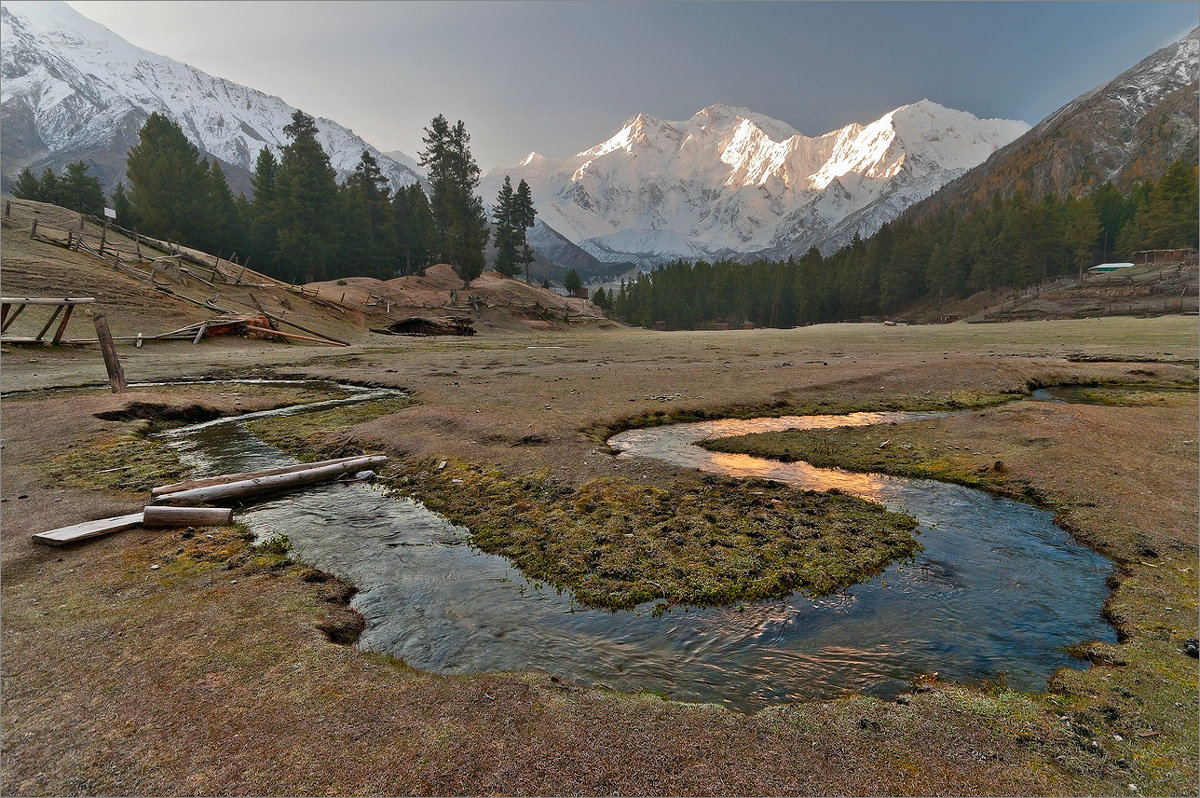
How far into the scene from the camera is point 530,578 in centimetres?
734

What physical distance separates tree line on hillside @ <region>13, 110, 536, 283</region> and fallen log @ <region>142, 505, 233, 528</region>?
77667 millimetres

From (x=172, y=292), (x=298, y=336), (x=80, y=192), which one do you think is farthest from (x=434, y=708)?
(x=80, y=192)

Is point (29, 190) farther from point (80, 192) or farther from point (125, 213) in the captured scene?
point (125, 213)

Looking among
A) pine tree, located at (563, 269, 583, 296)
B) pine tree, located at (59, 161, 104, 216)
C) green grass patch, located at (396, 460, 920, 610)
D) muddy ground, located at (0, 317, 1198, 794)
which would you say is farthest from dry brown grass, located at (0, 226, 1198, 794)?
pine tree, located at (563, 269, 583, 296)

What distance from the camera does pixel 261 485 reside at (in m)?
10.5

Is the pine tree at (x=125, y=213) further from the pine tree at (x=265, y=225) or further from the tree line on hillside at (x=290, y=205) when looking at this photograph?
the pine tree at (x=265, y=225)

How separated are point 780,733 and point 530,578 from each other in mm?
3848

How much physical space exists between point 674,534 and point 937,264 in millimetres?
133094

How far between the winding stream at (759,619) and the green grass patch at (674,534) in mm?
292

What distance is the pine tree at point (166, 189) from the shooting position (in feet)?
228

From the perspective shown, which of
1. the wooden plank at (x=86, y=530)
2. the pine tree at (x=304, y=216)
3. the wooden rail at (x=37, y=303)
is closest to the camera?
the wooden plank at (x=86, y=530)

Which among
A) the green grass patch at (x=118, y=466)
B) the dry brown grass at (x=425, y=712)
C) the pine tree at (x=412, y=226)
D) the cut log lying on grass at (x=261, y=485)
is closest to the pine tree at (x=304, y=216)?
the pine tree at (x=412, y=226)

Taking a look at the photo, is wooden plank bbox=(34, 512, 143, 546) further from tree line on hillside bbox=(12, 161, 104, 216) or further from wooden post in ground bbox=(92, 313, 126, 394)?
tree line on hillside bbox=(12, 161, 104, 216)

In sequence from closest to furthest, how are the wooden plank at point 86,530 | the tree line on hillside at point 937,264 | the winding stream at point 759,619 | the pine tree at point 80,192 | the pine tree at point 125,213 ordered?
1. the winding stream at point 759,619
2. the wooden plank at point 86,530
3. the pine tree at point 125,213
4. the pine tree at point 80,192
5. the tree line on hillside at point 937,264
